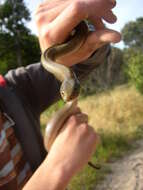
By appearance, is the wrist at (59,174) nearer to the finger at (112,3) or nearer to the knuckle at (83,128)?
the knuckle at (83,128)

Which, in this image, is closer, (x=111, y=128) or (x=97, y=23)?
(x=97, y=23)

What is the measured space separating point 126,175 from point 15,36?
50.1ft

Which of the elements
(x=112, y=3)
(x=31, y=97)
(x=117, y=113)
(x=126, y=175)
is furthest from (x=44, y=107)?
(x=117, y=113)

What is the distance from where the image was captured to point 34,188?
4.64 ft

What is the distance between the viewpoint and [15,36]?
19578 mm

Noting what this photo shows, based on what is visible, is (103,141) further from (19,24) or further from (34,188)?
(19,24)

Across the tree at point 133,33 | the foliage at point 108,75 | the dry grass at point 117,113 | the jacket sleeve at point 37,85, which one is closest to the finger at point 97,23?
the jacket sleeve at point 37,85

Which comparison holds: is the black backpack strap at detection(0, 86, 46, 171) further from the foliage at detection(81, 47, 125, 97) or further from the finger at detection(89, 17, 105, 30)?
the foliage at detection(81, 47, 125, 97)

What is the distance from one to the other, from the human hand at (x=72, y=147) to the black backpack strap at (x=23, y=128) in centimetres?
62

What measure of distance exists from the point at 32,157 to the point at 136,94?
10235 mm

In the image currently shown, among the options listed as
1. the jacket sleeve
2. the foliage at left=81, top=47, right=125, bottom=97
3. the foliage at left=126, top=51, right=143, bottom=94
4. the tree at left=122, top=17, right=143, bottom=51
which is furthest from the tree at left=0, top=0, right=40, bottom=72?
the jacket sleeve

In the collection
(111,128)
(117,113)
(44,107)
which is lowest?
(117,113)

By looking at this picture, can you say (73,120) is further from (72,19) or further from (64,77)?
(72,19)

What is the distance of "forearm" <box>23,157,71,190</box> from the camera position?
1383 mm
